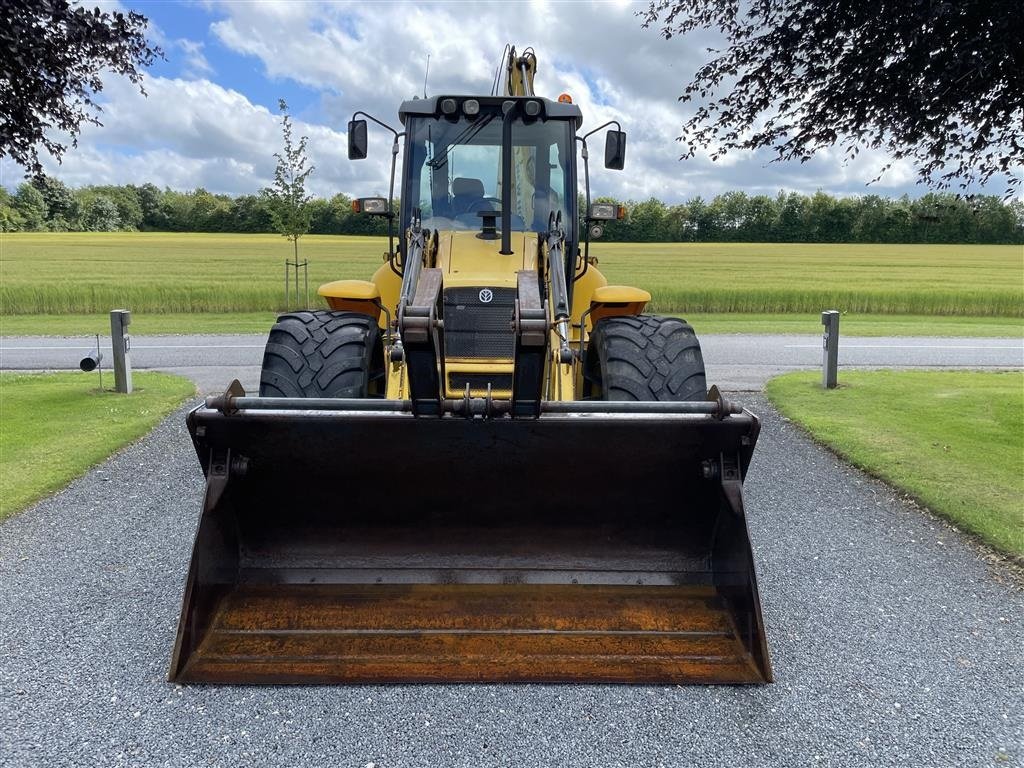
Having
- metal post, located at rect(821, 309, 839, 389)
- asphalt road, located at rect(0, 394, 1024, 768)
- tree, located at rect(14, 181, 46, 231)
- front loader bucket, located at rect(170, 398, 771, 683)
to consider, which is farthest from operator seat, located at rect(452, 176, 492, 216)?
tree, located at rect(14, 181, 46, 231)

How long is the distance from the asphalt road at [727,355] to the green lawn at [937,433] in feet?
4.92

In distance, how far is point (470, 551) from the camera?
3918 mm

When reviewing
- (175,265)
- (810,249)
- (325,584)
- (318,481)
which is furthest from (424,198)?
(810,249)

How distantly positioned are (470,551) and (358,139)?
119 inches

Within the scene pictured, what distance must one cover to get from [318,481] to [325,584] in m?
0.51

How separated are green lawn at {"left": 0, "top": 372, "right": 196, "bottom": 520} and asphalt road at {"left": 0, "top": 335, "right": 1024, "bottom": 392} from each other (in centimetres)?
116

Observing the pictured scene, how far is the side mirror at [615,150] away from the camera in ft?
18.0

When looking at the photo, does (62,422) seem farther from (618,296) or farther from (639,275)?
(639,275)

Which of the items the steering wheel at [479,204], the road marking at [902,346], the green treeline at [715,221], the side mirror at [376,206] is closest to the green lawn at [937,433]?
the road marking at [902,346]

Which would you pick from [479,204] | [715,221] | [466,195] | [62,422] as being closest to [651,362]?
[479,204]

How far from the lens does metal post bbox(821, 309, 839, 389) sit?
1041 cm

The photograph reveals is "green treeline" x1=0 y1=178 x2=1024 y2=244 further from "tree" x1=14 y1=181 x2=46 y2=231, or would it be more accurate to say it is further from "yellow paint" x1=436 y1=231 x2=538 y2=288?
"yellow paint" x1=436 y1=231 x2=538 y2=288

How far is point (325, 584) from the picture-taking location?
12.5 feet

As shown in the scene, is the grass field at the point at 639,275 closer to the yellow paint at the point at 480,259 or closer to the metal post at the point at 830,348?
the metal post at the point at 830,348
